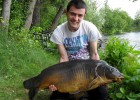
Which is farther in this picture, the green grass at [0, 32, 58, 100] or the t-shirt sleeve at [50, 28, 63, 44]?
the green grass at [0, 32, 58, 100]

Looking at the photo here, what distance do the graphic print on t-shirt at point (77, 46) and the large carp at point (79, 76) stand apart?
58 centimetres

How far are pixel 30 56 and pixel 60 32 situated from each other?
11.2 ft

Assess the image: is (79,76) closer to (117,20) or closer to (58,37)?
(58,37)

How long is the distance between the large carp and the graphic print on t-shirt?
0.58 metres

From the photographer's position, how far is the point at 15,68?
676cm

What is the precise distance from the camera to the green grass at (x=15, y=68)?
541cm

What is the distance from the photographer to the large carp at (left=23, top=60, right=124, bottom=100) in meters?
4.04

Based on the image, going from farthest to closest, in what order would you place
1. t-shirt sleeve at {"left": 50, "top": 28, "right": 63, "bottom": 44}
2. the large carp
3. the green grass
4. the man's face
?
the green grass → t-shirt sleeve at {"left": 50, "top": 28, "right": 63, "bottom": 44} → the man's face → the large carp

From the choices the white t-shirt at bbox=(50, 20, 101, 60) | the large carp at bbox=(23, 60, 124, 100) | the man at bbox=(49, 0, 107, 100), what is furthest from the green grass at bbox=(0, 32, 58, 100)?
the large carp at bbox=(23, 60, 124, 100)

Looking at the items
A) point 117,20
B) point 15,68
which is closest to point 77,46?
point 15,68

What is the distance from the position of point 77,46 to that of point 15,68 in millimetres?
2378

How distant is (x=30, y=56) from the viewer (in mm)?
8055

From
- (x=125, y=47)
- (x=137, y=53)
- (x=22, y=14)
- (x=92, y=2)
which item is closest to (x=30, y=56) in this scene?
(x=125, y=47)

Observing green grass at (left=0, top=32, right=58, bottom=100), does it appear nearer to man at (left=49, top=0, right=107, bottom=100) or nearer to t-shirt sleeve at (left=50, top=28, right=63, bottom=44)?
man at (left=49, top=0, right=107, bottom=100)
